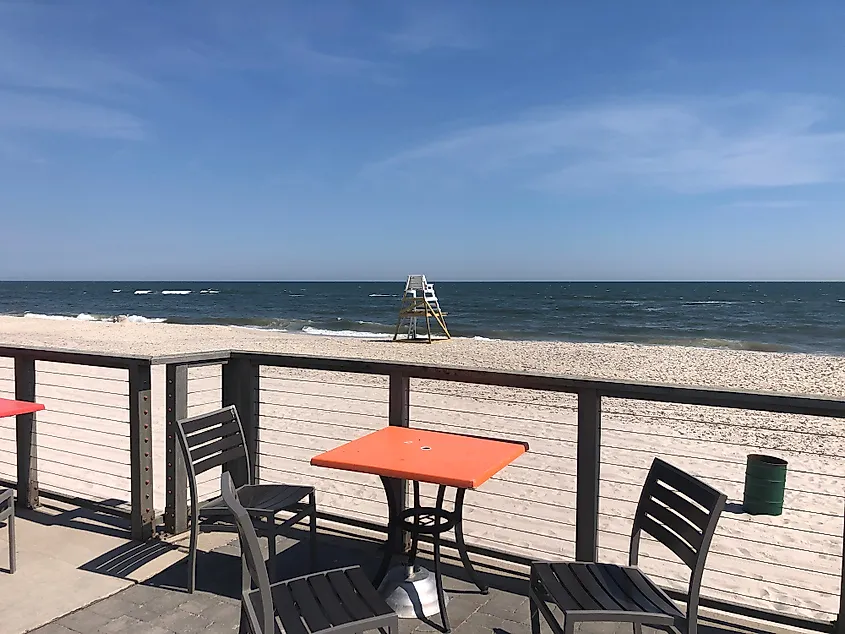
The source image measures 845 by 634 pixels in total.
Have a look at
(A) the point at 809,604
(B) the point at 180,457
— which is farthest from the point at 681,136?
(B) the point at 180,457

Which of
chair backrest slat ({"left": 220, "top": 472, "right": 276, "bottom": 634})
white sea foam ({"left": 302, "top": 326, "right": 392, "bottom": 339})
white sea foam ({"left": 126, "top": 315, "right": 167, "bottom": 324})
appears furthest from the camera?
white sea foam ({"left": 126, "top": 315, "right": 167, "bottom": 324})

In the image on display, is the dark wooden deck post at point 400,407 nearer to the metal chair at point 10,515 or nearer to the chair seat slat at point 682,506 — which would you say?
the chair seat slat at point 682,506

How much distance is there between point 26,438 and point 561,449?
17.1 ft

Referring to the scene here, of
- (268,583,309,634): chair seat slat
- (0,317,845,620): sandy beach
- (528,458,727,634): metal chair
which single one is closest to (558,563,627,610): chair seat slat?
(528,458,727,634): metal chair

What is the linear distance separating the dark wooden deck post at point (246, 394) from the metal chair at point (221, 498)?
1.28ft

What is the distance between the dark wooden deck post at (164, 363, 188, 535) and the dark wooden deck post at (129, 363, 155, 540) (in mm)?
97

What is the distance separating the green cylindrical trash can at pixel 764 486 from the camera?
518cm

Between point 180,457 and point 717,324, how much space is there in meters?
32.2

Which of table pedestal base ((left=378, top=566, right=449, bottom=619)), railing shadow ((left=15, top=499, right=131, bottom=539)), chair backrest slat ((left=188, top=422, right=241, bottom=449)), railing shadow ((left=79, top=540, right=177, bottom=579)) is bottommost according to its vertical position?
railing shadow ((left=15, top=499, right=131, bottom=539))

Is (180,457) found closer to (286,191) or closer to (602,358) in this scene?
(602,358)

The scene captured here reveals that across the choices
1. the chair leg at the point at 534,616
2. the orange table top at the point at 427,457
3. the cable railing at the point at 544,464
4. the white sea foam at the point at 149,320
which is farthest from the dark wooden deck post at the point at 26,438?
the white sea foam at the point at 149,320

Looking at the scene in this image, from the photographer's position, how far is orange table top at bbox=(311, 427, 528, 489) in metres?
2.39

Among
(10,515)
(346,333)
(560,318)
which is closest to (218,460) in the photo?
(10,515)

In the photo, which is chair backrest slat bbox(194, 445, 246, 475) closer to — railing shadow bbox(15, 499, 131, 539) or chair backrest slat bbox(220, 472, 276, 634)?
railing shadow bbox(15, 499, 131, 539)
